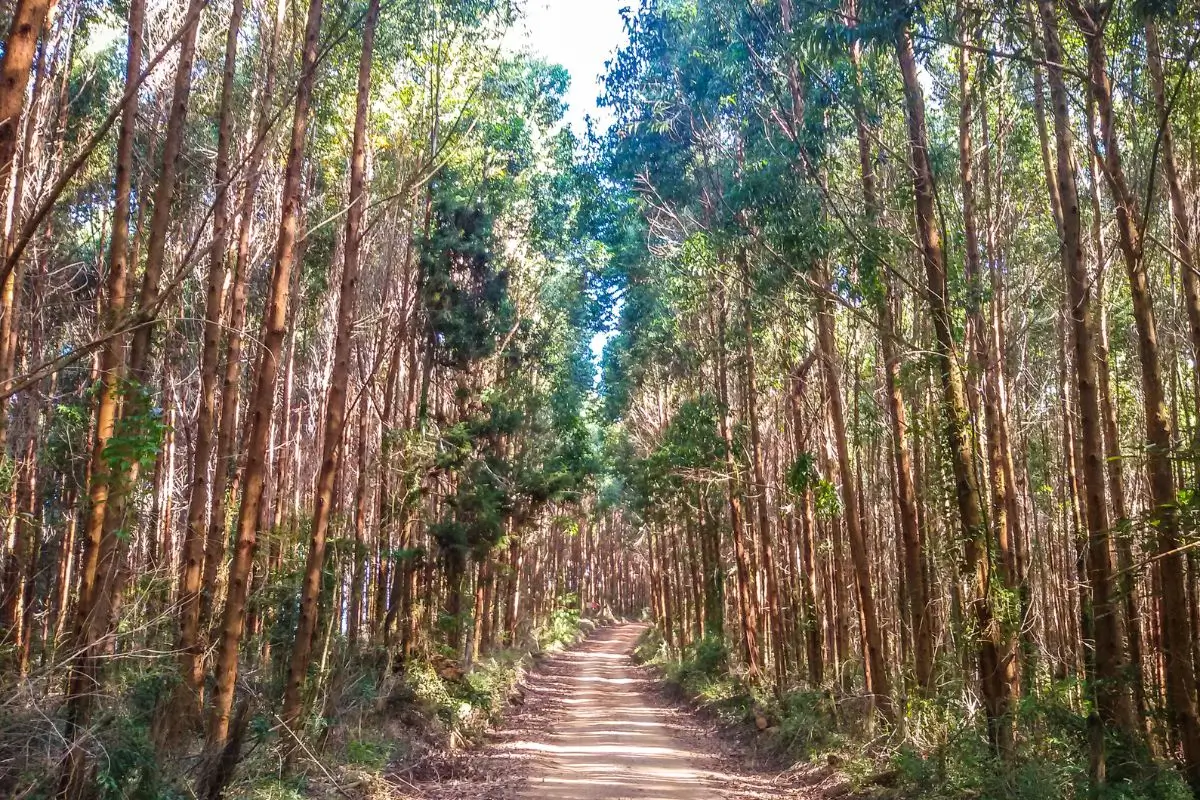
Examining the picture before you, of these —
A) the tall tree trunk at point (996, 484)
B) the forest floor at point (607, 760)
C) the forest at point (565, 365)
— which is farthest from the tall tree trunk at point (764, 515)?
the tall tree trunk at point (996, 484)

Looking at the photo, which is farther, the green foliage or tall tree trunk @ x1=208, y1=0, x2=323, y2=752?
the green foliage

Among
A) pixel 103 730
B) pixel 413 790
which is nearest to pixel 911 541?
pixel 413 790

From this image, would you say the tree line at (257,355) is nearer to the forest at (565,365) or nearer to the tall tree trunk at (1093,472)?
the forest at (565,365)

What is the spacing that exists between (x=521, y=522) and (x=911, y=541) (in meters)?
11.6

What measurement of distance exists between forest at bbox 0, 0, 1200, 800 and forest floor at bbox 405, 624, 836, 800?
1.84ft

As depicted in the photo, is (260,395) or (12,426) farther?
(12,426)

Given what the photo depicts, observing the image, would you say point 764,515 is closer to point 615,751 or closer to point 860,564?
point 860,564

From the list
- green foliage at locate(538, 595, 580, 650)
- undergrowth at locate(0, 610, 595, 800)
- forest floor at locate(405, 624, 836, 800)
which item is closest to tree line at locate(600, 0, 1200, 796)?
forest floor at locate(405, 624, 836, 800)

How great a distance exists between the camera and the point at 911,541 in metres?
11.3

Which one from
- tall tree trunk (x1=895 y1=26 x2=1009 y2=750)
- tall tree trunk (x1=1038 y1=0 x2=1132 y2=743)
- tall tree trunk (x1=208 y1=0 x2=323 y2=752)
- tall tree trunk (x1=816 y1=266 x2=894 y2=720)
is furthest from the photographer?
tall tree trunk (x1=816 y1=266 x2=894 y2=720)

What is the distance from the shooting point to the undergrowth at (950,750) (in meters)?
7.43

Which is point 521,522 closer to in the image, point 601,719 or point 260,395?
point 601,719

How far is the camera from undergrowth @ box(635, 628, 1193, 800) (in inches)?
293

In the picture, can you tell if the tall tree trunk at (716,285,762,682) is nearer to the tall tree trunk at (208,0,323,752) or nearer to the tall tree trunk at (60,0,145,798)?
the tall tree trunk at (208,0,323,752)
